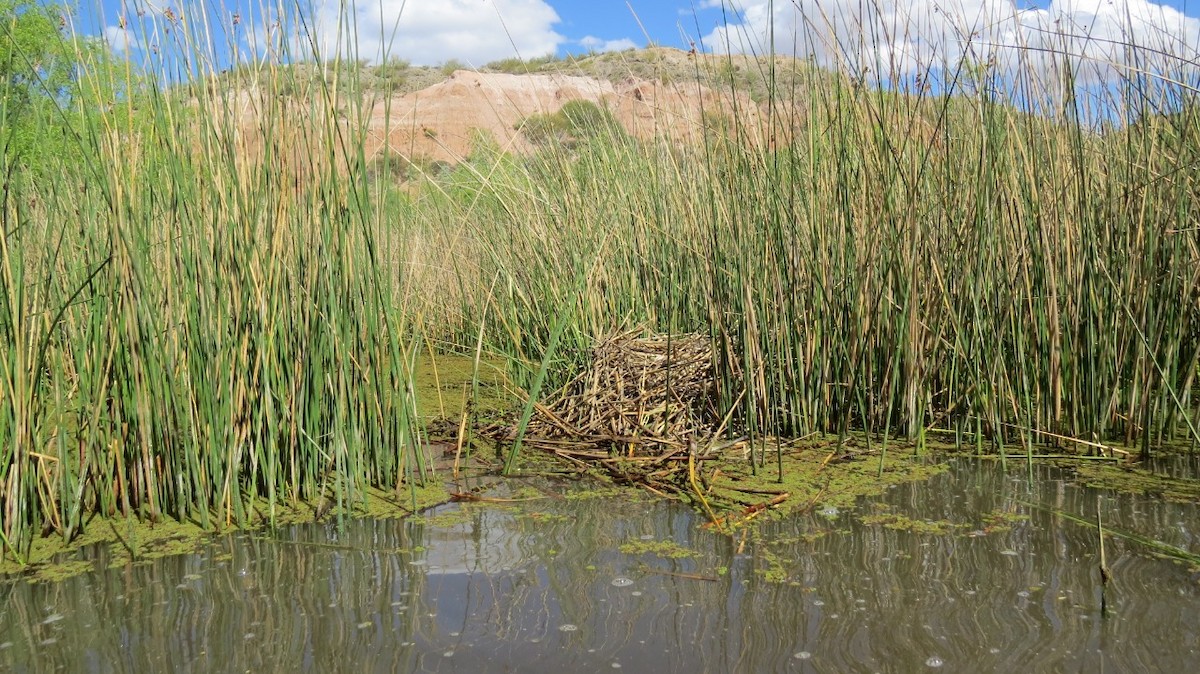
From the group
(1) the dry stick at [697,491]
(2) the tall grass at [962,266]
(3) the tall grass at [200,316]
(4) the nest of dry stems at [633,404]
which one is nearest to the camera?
(3) the tall grass at [200,316]

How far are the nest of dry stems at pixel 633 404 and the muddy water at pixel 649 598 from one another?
62cm

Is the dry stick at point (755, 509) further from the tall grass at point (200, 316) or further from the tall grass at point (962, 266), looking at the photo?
the tall grass at point (200, 316)

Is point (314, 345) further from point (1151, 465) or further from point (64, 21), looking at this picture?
point (1151, 465)

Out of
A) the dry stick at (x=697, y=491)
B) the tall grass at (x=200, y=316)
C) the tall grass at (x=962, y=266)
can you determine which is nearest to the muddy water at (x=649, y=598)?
the dry stick at (x=697, y=491)

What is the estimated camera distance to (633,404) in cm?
309

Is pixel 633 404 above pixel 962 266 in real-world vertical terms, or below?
below

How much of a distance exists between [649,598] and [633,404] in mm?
1377

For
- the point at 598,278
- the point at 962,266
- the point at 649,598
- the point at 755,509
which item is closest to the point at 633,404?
the point at 598,278

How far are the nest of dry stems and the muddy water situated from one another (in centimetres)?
62

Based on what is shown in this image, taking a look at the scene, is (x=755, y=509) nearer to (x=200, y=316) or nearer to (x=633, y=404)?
(x=633, y=404)

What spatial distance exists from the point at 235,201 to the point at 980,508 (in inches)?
73.4

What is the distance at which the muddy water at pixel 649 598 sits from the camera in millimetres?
1512

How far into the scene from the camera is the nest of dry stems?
2.91m

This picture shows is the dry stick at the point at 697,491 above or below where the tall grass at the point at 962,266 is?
below
